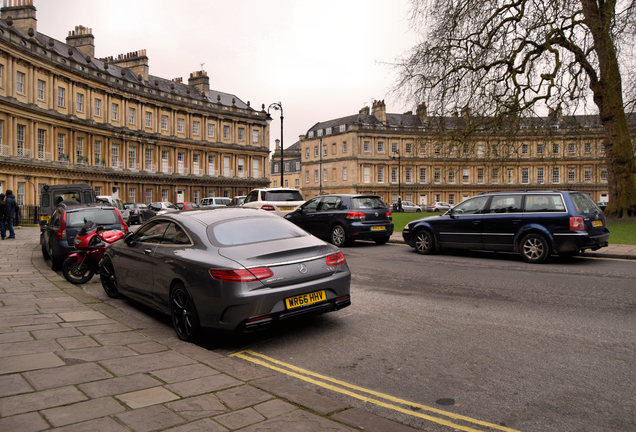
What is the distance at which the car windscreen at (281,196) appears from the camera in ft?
66.7

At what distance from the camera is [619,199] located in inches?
826

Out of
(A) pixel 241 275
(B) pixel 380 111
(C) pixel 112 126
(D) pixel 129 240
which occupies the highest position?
(B) pixel 380 111

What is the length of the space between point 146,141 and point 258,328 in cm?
6063

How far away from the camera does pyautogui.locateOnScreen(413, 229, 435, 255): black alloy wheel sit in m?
13.6

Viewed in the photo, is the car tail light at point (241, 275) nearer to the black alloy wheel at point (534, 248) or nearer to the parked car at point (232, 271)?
the parked car at point (232, 271)

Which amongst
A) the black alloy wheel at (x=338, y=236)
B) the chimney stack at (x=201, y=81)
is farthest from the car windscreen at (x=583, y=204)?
the chimney stack at (x=201, y=81)

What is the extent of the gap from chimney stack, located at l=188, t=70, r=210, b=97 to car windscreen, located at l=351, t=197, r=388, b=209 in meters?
60.7

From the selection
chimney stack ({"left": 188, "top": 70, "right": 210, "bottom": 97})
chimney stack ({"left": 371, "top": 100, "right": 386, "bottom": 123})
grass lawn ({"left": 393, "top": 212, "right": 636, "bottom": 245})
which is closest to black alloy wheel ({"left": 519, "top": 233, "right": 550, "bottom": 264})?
grass lawn ({"left": 393, "top": 212, "right": 636, "bottom": 245})

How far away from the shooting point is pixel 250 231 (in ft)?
20.7

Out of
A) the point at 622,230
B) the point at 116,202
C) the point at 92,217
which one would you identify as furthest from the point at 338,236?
the point at 116,202

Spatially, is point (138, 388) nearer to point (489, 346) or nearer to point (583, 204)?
point (489, 346)

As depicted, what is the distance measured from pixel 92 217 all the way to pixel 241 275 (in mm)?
8665

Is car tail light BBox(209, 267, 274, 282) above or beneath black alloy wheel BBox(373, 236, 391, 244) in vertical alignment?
above

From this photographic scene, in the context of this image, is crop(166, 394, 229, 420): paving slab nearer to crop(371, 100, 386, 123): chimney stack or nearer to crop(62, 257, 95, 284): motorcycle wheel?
crop(62, 257, 95, 284): motorcycle wheel
